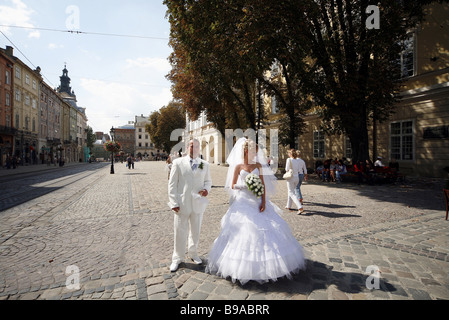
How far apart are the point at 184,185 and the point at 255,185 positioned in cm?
107

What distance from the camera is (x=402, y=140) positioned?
15836mm

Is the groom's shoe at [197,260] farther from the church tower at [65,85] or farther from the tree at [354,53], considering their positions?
the church tower at [65,85]

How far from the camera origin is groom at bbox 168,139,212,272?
11.9ft

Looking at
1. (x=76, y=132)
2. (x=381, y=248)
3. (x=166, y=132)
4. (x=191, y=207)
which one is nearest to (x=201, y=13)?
(x=191, y=207)

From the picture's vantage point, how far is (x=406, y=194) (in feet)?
32.9

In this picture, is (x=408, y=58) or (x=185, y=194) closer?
(x=185, y=194)

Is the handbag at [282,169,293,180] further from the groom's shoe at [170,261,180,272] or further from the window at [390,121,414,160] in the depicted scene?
the window at [390,121,414,160]

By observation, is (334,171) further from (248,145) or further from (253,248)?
(253,248)

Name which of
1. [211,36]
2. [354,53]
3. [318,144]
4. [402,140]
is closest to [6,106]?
[211,36]

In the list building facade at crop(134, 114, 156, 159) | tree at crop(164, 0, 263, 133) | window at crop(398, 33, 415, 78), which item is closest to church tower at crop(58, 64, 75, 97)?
building facade at crop(134, 114, 156, 159)

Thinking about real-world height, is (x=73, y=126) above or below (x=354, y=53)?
above

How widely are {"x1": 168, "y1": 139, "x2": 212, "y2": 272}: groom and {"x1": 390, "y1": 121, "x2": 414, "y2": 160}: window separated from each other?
1681 centimetres

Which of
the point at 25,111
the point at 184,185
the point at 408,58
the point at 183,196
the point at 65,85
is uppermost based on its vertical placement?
the point at 65,85
